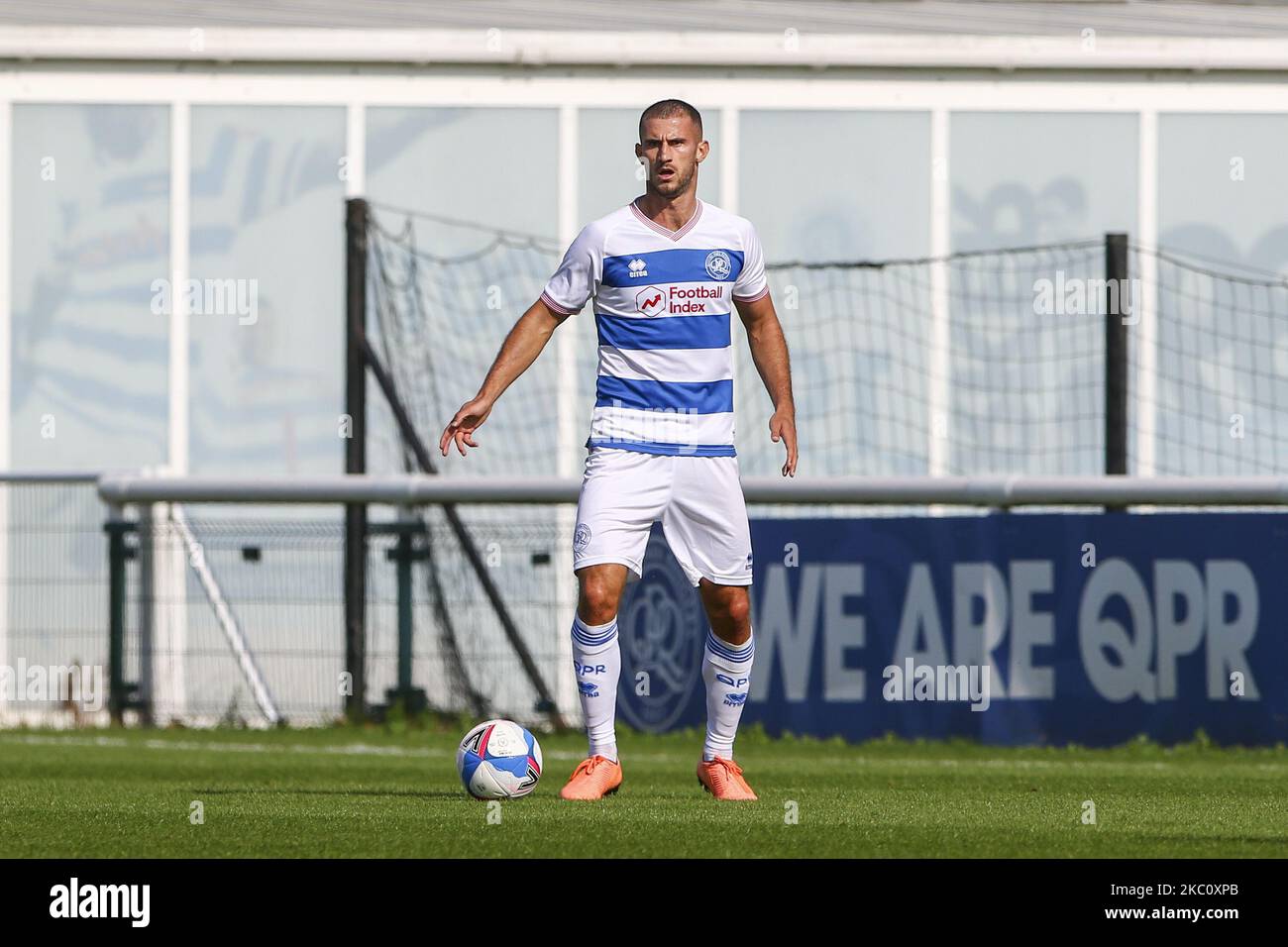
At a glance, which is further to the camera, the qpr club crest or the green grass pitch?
the qpr club crest

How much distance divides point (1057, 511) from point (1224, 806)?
5091 mm

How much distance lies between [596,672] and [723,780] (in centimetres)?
56

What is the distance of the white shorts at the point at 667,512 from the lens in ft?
24.9

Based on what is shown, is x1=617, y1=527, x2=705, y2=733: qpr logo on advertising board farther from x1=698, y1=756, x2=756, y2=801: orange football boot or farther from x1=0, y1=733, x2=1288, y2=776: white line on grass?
x1=698, y1=756, x2=756, y2=801: orange football boot

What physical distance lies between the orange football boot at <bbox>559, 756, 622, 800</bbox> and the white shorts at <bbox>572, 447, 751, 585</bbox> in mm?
633

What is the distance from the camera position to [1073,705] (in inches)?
476

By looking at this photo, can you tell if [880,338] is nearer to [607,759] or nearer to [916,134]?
[916,134]

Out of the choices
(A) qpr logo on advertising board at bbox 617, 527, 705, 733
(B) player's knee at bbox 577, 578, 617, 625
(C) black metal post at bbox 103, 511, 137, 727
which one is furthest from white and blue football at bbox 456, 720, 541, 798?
(C) black metal post at bbox 103, 511, 137, 727

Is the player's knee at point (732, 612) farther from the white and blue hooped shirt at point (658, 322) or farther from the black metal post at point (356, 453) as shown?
the black metal post at point (356, 453)

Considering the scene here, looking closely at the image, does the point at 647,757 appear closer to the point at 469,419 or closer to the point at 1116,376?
the point at 1116,376

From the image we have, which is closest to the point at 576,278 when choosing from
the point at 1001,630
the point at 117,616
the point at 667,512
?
the point at 667,512

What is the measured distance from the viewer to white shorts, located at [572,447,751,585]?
298 inches

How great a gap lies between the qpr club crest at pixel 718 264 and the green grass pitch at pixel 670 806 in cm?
171
